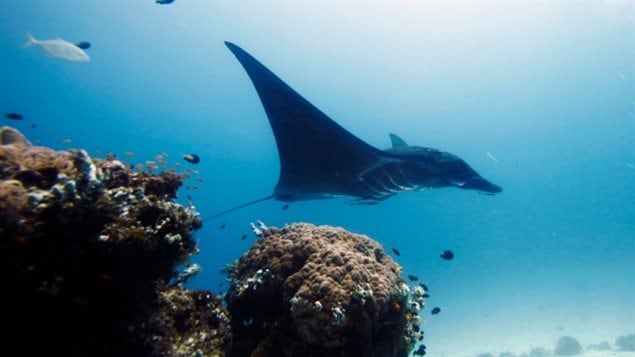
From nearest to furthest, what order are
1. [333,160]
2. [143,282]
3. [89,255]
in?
[89,255] < [143,282] < [333,160]

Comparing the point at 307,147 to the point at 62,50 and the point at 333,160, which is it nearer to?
the point at 333,160

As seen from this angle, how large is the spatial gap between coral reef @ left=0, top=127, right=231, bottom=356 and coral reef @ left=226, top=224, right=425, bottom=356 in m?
1.02

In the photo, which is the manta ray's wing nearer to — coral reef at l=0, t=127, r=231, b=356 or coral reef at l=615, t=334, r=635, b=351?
coral reef at l=0, t=127, r=231, b=356

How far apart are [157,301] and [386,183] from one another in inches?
179

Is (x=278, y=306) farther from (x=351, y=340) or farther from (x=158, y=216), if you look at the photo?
(x=158, y=216)

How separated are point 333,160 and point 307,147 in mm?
575

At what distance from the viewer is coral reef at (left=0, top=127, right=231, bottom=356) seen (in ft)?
8.24

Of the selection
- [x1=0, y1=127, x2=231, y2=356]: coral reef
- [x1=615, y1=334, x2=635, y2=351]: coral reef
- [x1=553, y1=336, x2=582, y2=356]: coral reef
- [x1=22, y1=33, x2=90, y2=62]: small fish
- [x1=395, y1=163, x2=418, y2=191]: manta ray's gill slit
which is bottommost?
[x1=0, y1=127, x2=231, y2=356]: coral reef

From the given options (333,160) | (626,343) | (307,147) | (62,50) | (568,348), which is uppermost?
(626,343)

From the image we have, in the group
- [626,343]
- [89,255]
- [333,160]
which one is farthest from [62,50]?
[626,343]

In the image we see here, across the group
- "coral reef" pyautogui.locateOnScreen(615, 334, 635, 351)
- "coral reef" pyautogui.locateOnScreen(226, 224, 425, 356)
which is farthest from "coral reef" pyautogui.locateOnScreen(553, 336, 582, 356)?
"coral reef" pyautogui.locateOnScreen(226, 224, 425, 356)

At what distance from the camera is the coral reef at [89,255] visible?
2.51 metres

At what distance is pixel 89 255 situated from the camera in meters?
2.84

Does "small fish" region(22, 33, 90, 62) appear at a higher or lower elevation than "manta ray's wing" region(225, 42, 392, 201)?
lower
